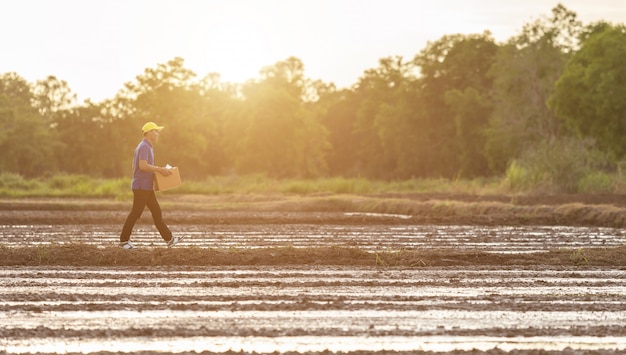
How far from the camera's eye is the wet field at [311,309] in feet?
21.9

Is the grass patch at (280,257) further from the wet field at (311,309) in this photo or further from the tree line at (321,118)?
the tree line at (321,118)

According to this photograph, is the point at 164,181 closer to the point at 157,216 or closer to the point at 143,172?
the point at 143,172

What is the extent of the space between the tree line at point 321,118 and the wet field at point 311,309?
1763 inches

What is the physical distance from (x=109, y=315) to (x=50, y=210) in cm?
1901

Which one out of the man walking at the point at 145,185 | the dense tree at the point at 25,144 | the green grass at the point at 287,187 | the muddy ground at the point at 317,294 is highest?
the dense tree at the point at 25,144

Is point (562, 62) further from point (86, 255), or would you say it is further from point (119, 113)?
point (86, 255)

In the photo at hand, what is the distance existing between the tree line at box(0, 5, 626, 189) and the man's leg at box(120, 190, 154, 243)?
141 feet

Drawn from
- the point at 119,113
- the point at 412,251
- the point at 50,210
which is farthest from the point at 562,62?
the point at 412,251

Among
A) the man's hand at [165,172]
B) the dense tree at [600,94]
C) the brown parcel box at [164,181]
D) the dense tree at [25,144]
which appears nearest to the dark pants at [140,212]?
the brown parcel box at [164,181]

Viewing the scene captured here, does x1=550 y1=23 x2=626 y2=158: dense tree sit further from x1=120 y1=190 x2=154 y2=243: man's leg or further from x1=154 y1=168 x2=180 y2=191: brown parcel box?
x1=120 y1=190 x2=154 y2=243: man's leg

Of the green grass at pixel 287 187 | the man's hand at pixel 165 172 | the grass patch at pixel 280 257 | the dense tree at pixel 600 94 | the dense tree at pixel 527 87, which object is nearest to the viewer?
the grass patch at pixel 280 257

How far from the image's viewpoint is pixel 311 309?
8070 millimetres

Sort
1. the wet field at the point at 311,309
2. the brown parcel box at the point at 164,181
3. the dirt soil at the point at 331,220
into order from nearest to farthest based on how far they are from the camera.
Answer: the wet field at the point at 311,309 < the dirt soil at the point at 331,220 < the brown parcel box at the point at 164,181

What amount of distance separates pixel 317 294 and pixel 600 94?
3651 centimetres
